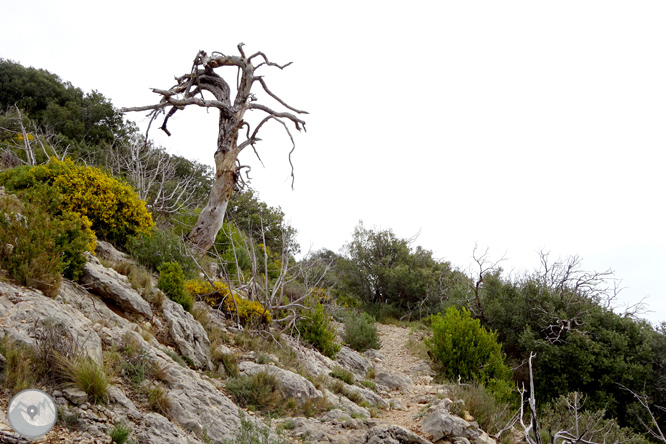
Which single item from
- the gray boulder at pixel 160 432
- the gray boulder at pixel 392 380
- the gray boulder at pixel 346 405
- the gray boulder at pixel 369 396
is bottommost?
the gray boulder at pixel 160 432

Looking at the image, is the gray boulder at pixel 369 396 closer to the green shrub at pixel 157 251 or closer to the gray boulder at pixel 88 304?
the gray boulder at pixel 88 304

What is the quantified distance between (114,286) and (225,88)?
749 cm

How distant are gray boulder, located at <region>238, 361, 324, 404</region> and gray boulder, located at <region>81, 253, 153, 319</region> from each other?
1.56 m

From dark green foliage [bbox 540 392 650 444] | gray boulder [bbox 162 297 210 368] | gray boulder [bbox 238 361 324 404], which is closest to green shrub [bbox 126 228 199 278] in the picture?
gray boulder [bbox 162 297 210 368]

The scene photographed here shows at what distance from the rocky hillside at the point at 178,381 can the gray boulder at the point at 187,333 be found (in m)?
0.02

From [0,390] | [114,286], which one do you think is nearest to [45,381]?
[0,390]

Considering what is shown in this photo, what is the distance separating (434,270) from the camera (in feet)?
55.8

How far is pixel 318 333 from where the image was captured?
853 centimetres

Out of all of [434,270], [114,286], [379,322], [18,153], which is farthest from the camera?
[434,270]

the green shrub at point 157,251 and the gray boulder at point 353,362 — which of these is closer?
the green shrub at point 157,251

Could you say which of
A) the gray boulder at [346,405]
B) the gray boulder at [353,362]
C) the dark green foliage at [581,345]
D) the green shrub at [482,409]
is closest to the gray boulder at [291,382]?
the gray boulder at [346,405]

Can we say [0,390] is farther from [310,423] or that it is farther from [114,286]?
[310,423]

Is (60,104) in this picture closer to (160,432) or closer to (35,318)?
(35,318)

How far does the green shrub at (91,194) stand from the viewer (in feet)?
25.3
